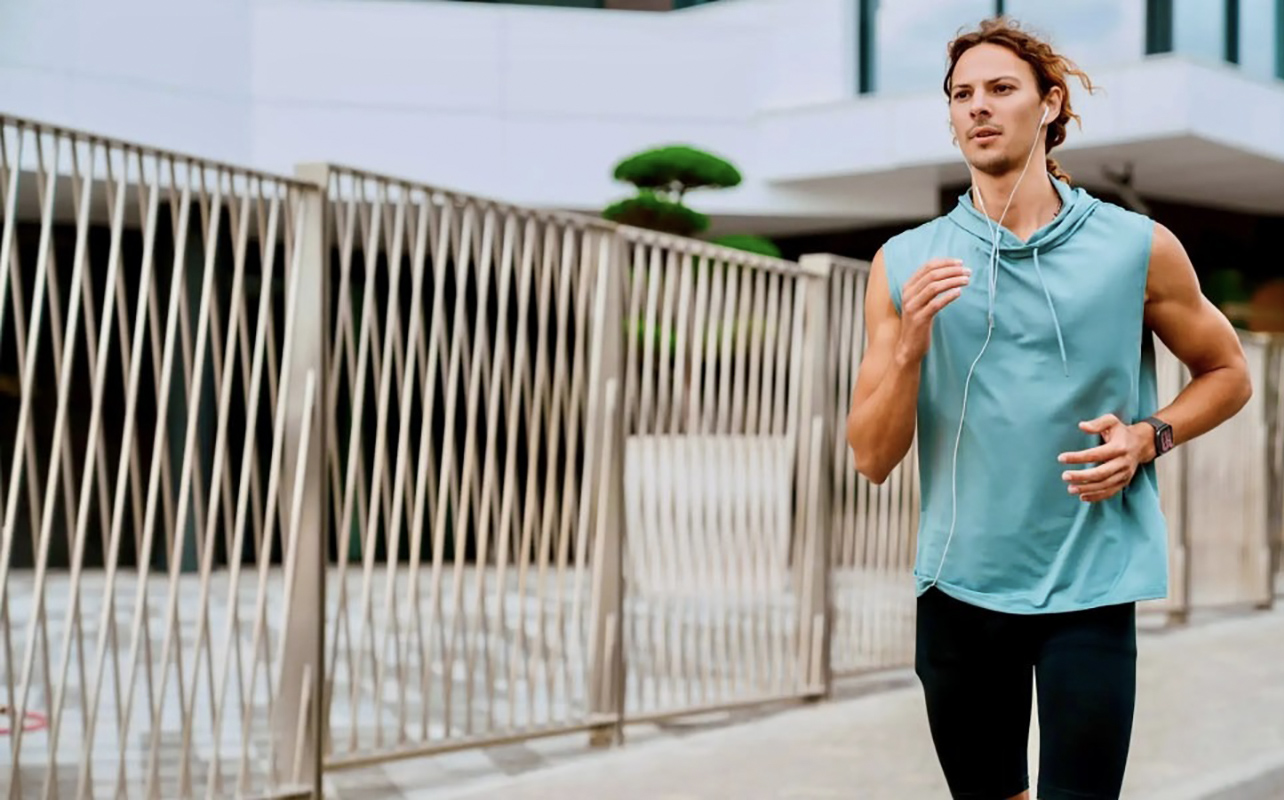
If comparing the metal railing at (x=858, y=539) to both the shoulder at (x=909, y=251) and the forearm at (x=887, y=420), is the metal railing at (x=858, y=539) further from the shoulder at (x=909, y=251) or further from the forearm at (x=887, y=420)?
the forearm at (x=887, y=420)

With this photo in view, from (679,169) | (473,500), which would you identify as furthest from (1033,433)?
(679,169)

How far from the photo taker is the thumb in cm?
254

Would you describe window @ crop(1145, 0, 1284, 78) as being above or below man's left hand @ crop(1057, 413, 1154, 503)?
above

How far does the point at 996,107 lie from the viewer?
260 centimetres

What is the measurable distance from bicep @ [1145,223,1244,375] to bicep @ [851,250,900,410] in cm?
40

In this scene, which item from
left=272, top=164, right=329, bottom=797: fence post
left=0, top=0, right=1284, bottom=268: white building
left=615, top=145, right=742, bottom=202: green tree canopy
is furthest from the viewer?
left=0, top=0, right=1284, bottom=268: white building

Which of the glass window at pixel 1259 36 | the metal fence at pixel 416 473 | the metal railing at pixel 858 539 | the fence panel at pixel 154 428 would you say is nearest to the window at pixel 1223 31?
the glass window at pixel 1259 36

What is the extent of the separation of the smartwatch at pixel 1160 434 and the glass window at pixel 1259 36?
16598 mm

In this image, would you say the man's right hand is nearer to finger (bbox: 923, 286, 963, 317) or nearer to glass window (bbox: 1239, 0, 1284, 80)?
finger (bbox: 923, 286, 963, 317)

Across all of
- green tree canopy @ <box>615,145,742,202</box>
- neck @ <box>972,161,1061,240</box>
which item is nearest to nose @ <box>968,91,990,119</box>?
neck @ <box>972,161,1061,240</box>

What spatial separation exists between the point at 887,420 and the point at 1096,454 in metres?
0.31

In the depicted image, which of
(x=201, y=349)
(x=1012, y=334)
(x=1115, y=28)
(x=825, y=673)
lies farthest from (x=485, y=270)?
(x=1115, y=28)

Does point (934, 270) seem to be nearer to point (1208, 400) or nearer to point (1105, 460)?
point (1105, 460)

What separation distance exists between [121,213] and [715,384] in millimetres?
3599
